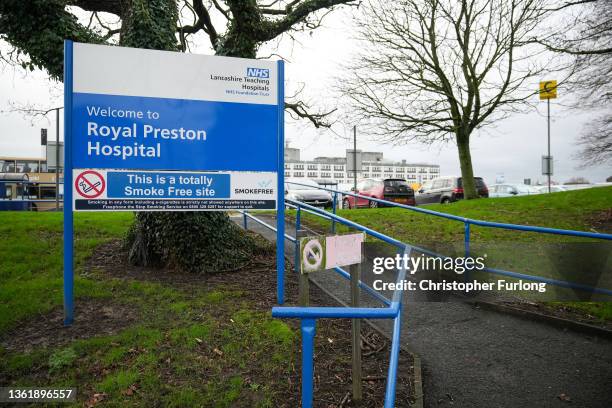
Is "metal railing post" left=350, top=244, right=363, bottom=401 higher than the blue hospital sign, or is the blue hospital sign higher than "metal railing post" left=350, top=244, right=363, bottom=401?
the blue hospital sign

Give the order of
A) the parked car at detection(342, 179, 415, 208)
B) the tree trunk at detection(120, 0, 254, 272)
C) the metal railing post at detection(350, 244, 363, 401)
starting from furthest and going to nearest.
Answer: the parked car at detection(342, 179, 415, 208) < the tree trunk at detection(120, 0, 254, 272) < the metal railing post at detection(350, 244, 363, 401)

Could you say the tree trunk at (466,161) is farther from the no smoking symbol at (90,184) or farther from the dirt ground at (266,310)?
the no smoking symbol at (90,184)

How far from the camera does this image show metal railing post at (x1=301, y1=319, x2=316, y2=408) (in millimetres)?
2018

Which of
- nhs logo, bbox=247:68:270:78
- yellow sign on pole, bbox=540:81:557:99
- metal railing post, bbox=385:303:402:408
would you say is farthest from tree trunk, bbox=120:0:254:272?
yellow sign on pole, bbox=540:81:557:99

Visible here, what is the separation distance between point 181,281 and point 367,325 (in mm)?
2535

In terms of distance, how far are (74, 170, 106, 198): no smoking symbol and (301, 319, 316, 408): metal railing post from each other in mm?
3251

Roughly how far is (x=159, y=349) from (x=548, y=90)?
15445 mm

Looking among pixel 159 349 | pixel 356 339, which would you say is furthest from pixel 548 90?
pixel 159 349

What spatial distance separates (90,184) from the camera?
4.26 meters

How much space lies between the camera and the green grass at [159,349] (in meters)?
3.11

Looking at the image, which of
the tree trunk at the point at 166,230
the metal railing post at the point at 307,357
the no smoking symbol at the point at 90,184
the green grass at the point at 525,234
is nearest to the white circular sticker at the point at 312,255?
the metal railing post at the point at 307,357

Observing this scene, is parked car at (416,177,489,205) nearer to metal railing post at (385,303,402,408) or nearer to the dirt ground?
the dirt ground

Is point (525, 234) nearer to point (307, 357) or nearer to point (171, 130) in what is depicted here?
point (171, 130)

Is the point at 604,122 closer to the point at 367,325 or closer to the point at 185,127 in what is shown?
the point at 367,325
